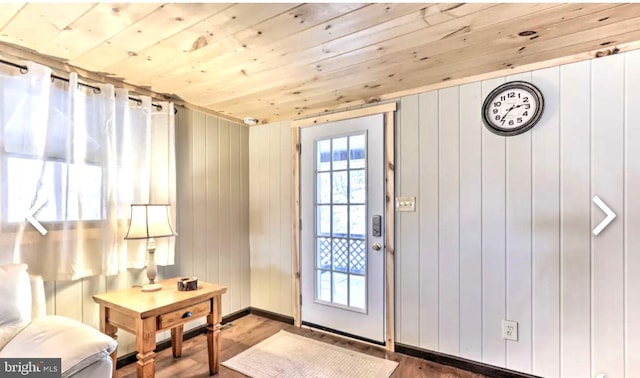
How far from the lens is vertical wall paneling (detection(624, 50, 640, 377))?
182 cm

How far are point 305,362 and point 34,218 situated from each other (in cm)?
200

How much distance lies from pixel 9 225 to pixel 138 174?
774mm

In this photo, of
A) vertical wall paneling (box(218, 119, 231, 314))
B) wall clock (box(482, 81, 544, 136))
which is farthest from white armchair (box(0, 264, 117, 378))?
wall clock (box(482, 81, 544, 136))

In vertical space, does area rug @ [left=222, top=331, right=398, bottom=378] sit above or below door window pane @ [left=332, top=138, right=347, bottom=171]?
below

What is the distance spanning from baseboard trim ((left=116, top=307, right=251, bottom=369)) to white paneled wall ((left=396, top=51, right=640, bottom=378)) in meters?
1.64

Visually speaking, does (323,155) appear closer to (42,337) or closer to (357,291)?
(357,291)

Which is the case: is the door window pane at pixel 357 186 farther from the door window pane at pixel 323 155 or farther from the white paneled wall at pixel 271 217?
the white paneled wall at pixel 271 217

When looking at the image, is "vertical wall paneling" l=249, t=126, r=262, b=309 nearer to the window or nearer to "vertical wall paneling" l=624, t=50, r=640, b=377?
the window

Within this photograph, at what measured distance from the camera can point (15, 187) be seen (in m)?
1.78

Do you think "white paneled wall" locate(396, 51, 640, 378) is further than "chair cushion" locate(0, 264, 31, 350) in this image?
Yes

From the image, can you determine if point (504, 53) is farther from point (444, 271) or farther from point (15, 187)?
point (15, 187)

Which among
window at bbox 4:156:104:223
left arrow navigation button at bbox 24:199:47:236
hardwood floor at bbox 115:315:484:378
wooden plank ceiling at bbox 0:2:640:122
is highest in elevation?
wooden plank ceiling at bbox 0:2:640:122

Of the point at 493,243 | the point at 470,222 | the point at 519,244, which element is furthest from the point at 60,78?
the point at 519,244

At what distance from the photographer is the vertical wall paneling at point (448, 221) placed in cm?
235
